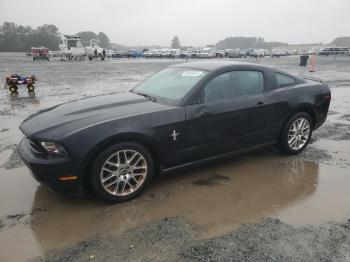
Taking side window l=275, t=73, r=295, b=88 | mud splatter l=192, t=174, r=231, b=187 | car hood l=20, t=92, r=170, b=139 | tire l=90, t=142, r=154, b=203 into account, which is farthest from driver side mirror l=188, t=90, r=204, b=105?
side window l=275, t=73, r=295, b=88

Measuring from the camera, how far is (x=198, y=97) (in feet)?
14.6

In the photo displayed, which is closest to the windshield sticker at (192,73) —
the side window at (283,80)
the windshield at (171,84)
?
the windshield at (171,84)

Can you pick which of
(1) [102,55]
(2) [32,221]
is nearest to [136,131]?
(2) [32,221]

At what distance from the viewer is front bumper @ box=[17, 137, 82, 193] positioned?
3645mm

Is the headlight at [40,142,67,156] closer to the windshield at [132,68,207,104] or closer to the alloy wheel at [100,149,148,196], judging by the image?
the alloy wheel at [100,149,148,196]

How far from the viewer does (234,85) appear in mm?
4879

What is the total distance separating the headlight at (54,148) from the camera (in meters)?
3.68

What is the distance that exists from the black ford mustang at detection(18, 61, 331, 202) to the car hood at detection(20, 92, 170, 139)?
0.04 feet

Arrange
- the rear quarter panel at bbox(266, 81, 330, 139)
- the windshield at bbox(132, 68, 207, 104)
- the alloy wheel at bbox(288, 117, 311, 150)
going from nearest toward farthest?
→ 1. the windshield at bbox(132, 68, 207, 104)
2. the rear quarter panel at bbox(266, 81, 330, 139)
3. the alloy wheel at bbox(288, 117, 311, 150)

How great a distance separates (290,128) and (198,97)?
6.09ft

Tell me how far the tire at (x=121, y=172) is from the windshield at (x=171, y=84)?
890 mm

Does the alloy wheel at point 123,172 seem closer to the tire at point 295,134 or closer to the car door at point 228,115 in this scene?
the car door at point 228,115

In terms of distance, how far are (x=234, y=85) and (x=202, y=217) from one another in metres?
2.03

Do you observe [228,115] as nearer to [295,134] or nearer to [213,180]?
[213,180]
